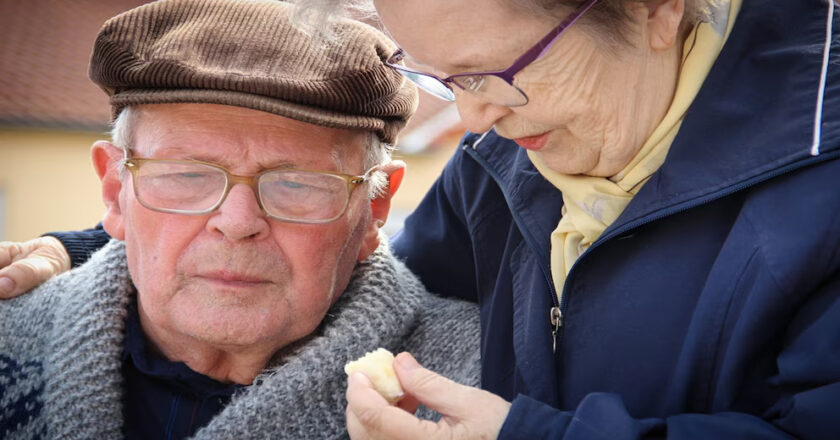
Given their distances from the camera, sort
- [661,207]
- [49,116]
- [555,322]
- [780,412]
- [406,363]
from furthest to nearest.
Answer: [49,116]
[555,322]
[406,363]
[661,207]
[780,412]

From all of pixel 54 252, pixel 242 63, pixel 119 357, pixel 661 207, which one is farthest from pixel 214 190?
pixel 661 207

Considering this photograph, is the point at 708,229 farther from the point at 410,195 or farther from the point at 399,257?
the point at 410,195

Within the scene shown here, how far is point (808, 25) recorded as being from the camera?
1.75 m

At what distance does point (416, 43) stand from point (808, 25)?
90cm

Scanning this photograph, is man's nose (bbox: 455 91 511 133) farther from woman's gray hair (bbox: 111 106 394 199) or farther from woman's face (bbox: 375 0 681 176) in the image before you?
woman's gray hair (bbox: 111 106 394 199)

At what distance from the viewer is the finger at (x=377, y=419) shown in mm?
1649

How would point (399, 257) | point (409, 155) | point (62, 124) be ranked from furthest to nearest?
point (409, 155) → point (62, 124) → point (399, 257)

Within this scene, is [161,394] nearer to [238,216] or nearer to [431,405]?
[238,216]

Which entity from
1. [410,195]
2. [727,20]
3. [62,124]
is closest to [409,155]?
[410,195]

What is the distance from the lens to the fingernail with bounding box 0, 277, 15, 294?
2.48 metres

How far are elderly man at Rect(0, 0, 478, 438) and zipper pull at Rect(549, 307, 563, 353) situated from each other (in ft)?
1.77

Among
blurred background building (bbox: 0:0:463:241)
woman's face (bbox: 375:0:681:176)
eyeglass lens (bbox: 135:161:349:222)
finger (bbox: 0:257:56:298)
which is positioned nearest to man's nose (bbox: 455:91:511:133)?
woman's face (bbox: 375:0:681:176)

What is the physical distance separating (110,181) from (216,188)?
49cm

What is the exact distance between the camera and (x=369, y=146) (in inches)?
97.2
